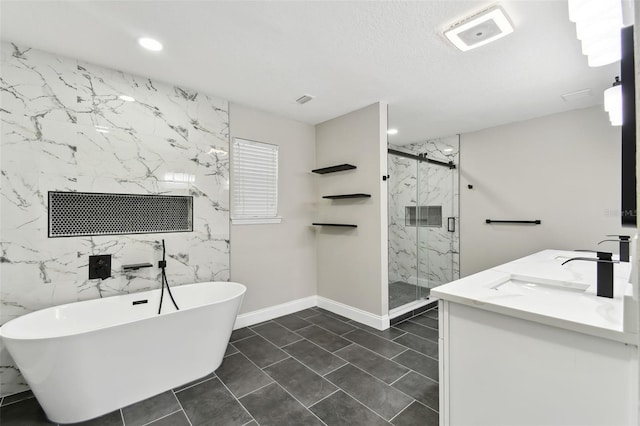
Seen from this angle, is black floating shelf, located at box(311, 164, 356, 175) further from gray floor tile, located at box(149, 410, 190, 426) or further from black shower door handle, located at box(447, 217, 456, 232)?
gray floor tile, located at box(149, 410, 190, 426)

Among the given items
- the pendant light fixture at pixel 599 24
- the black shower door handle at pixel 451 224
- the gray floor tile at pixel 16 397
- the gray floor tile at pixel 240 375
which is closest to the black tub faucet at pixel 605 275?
the pendant light fixture at pixel 599 24

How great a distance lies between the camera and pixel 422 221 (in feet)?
13.5

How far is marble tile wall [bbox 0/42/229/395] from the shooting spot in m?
2.04

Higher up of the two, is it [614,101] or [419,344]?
[614,101]

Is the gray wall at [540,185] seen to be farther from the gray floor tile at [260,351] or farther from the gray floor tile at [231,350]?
the gray floor tile at [231,350]

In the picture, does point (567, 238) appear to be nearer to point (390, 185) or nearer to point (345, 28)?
point (390, 185)

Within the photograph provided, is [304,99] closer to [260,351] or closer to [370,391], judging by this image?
[260,351]

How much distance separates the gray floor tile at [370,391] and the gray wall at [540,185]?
2802 millimetres

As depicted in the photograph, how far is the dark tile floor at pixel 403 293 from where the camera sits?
3.33 metres

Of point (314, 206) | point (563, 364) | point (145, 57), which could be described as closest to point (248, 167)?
point (314, 206)

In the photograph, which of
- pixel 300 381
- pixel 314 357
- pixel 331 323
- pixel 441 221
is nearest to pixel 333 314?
pixel 331 323

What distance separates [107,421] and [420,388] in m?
2.09

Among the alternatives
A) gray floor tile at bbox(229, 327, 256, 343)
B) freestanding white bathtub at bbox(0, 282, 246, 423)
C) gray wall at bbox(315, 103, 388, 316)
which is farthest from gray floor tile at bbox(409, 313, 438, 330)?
freestanding white bathtub at bbox(0, 282, 246, 423)

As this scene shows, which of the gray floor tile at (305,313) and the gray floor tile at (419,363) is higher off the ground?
the gray floor tile at (419,363)
